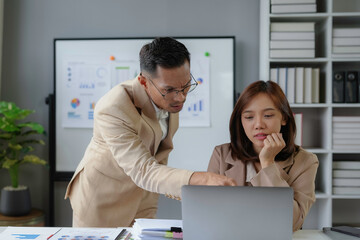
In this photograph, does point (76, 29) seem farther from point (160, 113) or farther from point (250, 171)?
point (250, 171)

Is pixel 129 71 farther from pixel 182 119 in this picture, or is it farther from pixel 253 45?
pixel 253 45

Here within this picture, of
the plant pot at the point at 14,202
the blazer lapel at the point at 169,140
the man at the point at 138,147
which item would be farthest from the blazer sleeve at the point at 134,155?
the plant pot at the point at 14,202

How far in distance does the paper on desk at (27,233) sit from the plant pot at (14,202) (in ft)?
5.52

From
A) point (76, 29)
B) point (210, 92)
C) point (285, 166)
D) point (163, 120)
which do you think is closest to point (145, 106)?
point (163, 120)

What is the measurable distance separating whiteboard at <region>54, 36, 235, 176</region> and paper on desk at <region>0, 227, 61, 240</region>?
6.18 ft

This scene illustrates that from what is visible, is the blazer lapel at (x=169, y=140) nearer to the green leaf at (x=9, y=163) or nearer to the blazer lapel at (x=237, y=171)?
the blazer lapel at (x=237, y=171)

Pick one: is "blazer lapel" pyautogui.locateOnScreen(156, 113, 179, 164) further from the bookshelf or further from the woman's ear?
the bookshelf

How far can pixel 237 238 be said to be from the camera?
3.61 feet

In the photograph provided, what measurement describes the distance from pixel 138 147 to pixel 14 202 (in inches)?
77.5

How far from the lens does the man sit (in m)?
1.40

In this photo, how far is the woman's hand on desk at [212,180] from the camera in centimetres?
121

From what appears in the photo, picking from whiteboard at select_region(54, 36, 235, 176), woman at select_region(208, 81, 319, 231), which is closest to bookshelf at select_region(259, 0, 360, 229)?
whiteboard at select_region(54, 36, 235, 176)

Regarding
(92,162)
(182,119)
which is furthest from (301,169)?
(182,119)

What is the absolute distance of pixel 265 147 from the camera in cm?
160
